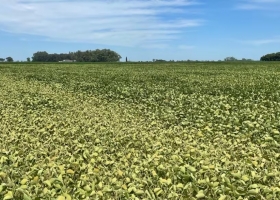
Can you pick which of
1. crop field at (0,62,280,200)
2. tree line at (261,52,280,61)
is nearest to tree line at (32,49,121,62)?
tree line at (261,52,280,61)

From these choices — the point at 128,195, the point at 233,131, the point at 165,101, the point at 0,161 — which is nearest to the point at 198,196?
the point at 128,195

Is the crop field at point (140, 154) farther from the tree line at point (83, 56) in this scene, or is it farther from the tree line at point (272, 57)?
the tree line at point (83, 56)

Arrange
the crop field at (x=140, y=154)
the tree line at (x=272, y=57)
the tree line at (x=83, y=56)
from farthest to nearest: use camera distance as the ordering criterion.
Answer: the tree line at (x=83, y=56), the tree line at (x=272, y=57), the crop field at (x=140, y=154)

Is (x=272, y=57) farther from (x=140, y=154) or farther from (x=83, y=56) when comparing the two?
(x=140, y=154)

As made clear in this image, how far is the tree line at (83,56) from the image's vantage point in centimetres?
17675

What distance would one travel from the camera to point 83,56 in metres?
178

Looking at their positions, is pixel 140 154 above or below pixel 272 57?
below

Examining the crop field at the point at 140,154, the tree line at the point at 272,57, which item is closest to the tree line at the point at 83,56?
the tree line at the point at 272,57

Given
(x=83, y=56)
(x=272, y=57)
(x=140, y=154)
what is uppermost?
(x=83, y=56)

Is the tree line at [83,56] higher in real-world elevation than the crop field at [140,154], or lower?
higher

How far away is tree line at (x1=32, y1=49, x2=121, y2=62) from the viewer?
17675 centimetres

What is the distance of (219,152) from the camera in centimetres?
722

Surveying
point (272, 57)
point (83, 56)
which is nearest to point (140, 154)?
point (272, 57)

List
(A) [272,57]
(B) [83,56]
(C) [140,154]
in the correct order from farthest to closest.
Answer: (B) [83,56] < (A) [272,57] < (C) [140,154]
